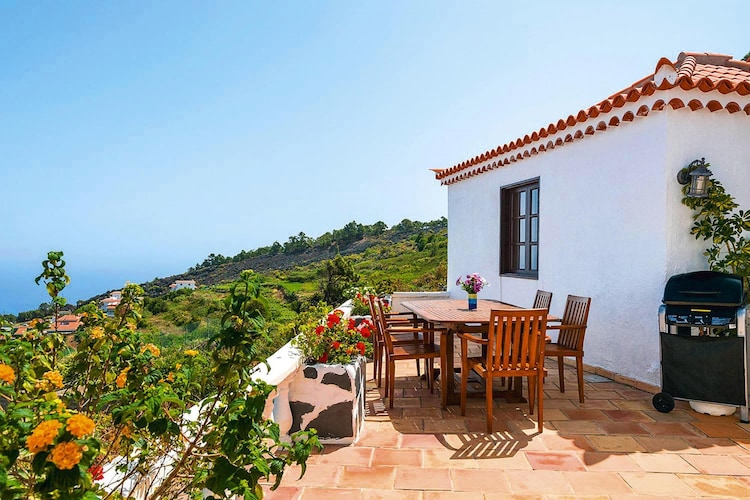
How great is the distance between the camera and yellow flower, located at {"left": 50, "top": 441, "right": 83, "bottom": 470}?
3.02ft

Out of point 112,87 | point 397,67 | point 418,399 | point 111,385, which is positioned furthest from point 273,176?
Result: point 111,385

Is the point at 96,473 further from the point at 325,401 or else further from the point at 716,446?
the point at 716,446

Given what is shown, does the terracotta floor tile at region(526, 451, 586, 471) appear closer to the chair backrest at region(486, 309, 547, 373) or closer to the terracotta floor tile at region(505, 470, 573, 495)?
the terracotta floor tile at region(505, 470, 573, 495)

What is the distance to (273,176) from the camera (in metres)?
33.1

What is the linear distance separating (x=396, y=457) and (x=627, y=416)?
210cm

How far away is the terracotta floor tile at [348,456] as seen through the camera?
10.1 feet

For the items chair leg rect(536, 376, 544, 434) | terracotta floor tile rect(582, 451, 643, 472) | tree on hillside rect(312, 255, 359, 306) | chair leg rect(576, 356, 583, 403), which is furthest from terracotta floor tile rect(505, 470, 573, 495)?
tree on hillside rect(312, 255, 359, 306)

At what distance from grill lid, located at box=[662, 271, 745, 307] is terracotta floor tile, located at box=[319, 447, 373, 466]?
2.84 meters

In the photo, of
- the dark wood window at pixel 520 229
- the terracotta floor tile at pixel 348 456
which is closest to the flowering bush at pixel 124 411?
the terracotta floor tile at pixel 348 456

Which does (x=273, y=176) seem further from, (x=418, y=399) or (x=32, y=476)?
(x=32, y=476)

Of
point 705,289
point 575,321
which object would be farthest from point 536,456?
point 705,289

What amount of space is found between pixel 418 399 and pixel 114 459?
9.79 feet

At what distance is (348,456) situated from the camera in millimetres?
3158

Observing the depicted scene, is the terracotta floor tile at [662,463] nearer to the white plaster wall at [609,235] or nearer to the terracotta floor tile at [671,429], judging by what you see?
the terracotta floor tile at [671,429]
